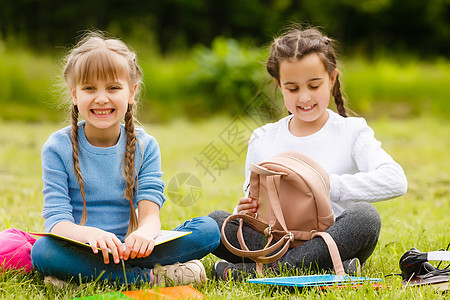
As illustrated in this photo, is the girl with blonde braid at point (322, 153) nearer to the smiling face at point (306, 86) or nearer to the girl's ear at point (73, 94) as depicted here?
the smiling face at point (306, 86)

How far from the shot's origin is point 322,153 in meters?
2.65

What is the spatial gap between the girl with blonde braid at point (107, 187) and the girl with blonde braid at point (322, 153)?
0.80 feet

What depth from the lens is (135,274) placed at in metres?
2.27

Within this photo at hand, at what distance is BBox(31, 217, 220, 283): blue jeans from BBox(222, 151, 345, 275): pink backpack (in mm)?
131

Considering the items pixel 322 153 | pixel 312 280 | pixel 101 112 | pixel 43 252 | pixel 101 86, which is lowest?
pixel 312 280

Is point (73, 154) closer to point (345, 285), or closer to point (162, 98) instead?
point (345, 285)

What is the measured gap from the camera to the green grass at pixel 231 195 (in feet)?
6.98

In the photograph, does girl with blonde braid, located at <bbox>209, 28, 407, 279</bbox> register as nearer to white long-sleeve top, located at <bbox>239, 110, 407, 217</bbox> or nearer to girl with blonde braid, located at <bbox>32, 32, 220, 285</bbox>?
white long-sleeve top, located at <bbox>239, 110, 407, 217</bbox>

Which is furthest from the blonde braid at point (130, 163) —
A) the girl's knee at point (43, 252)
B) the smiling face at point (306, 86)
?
the smiling face at point (306, 86)

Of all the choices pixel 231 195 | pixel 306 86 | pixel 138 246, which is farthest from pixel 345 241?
pixel 231 195

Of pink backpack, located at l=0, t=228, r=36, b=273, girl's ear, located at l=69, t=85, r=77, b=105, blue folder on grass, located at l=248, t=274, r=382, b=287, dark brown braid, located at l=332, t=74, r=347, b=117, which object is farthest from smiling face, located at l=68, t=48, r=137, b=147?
dark brown braid, located at l=332, t=74, r=347, b=117

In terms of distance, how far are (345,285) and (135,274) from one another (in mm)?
829

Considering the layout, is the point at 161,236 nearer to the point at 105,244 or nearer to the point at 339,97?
the point at 105,244

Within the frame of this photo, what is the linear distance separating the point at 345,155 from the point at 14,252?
5.01 ft
